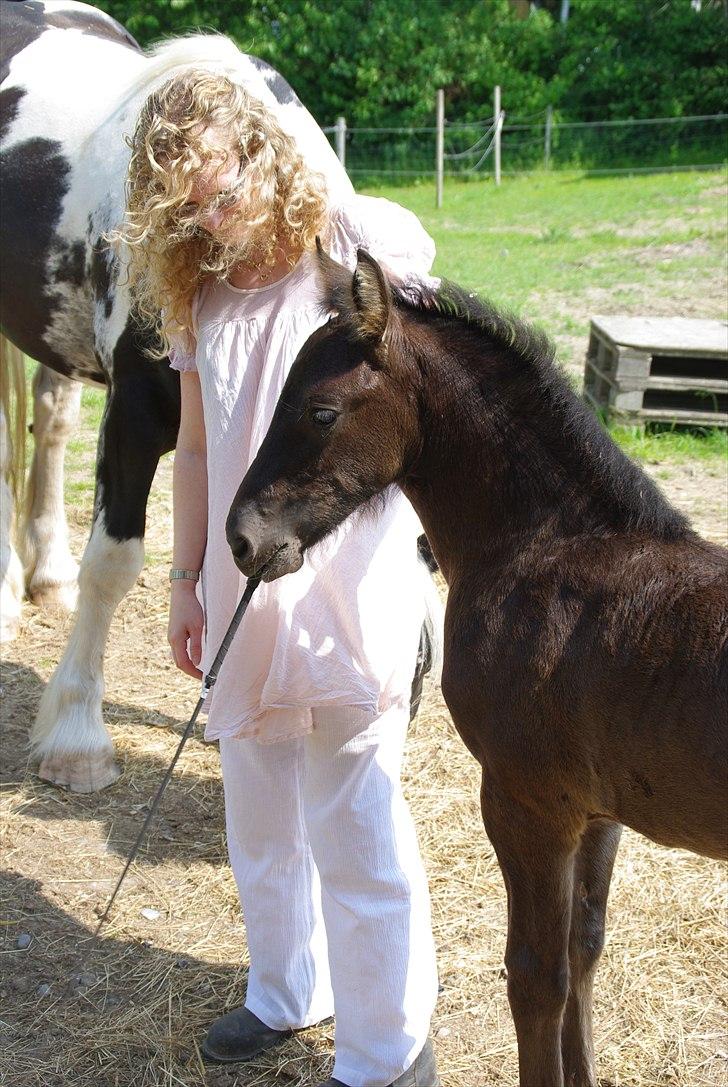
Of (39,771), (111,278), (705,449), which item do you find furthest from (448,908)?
(705,449)

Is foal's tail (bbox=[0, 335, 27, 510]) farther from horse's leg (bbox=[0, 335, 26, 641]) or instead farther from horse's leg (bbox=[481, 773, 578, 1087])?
horse's leg (bbox=[481, 773, 578, 1087])

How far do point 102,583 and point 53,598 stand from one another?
4.89 feet

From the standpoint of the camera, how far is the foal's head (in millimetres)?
1987

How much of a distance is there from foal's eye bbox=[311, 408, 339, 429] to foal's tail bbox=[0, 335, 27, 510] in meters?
3.11

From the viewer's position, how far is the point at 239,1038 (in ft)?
8.57

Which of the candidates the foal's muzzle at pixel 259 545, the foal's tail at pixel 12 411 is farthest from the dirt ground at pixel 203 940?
the foal's muzzle at pixel 259 545

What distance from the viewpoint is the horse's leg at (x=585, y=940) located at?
2.31 m

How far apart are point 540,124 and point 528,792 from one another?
22.1m

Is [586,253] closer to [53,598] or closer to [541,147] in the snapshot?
[53,598]

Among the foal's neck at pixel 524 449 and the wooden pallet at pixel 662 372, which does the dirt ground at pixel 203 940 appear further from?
the wooden pallet at pixel 662 372

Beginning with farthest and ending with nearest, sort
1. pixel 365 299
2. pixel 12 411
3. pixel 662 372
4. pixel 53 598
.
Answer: pixel 662 372, pixel 53 598, pixel 12 411, pixel 365 299

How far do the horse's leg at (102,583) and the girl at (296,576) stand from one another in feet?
3.57

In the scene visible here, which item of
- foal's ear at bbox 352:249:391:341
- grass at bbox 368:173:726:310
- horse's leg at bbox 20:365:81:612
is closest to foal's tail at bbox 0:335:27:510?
horse's leg at bbox 20:365:81:612

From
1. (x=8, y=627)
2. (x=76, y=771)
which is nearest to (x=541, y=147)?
(x=8, y=627)
